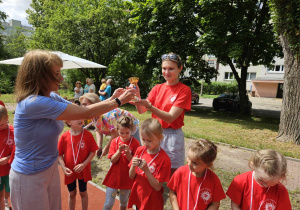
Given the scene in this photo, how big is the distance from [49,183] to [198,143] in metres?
1.44

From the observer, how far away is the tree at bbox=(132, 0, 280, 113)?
11.1 meters

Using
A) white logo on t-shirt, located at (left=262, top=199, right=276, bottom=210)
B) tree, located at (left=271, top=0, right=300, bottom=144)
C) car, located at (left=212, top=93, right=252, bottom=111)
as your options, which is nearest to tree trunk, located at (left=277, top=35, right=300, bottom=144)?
tree, located at (left=271, top=0, right=300, bottom=144)

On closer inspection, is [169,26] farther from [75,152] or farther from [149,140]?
[149,140]

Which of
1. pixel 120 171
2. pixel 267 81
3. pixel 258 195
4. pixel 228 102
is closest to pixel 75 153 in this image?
pixel 120 171

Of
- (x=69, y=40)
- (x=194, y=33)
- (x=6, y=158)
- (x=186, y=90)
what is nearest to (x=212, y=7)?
(x=194, y=33)

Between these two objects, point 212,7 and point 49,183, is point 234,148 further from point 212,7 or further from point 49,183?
point 212,7

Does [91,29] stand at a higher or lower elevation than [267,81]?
higher

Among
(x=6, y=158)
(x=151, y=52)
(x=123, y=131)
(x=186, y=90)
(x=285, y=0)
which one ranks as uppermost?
(x=285, y=0)

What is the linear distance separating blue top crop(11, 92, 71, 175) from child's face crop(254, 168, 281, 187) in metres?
1.76

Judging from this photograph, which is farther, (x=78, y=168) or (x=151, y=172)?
(x=78, y=168)

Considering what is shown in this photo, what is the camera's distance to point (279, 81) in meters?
35.7

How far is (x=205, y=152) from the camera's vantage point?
6.36ft

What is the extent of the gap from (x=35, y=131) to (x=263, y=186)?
6.67 ft

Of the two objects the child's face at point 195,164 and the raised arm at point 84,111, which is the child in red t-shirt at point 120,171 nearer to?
the raised arm at point 84,111
